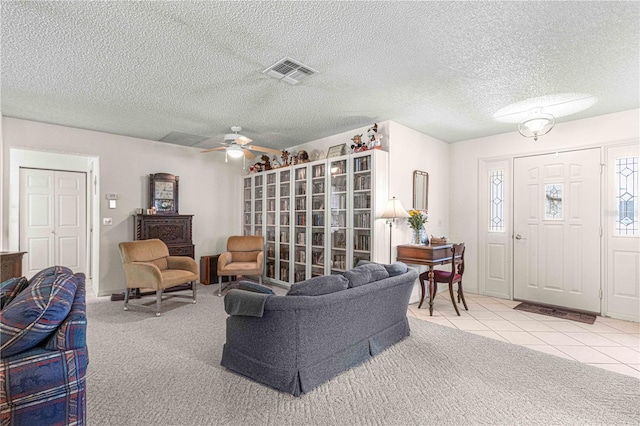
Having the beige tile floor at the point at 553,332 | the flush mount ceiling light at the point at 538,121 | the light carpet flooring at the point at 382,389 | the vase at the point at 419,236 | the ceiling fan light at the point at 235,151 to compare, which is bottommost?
the beige tile floor at the point at 553,332

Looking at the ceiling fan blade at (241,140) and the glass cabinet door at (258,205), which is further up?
the ceiling fan blade at (241,140)

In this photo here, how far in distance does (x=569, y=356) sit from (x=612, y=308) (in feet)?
6.14

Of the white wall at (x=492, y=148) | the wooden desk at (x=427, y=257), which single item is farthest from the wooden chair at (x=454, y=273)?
the white wall at (x=492, y=148)

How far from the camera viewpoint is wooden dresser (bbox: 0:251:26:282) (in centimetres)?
361

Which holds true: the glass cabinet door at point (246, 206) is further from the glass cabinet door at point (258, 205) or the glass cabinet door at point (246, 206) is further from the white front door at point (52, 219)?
the white front door at point (52, 219)

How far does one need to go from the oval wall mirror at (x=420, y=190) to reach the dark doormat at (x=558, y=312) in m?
1.96

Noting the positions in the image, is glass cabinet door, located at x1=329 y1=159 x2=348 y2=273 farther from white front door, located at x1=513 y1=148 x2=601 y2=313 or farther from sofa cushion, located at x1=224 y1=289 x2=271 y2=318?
white front door, located at x1=513 y1=148 x2=601 y2=313

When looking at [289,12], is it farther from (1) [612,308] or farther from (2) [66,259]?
(2) [66,259]

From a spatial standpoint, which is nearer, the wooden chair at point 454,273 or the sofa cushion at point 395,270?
the sofa cushion at point 395,270

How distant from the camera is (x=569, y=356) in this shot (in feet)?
9.39

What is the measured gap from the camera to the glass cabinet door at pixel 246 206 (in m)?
6.46

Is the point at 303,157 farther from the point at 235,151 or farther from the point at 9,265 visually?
the point at 9,265

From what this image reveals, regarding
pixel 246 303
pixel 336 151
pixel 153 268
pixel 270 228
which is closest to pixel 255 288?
pixel 246 303

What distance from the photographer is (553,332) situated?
3.47 meters
